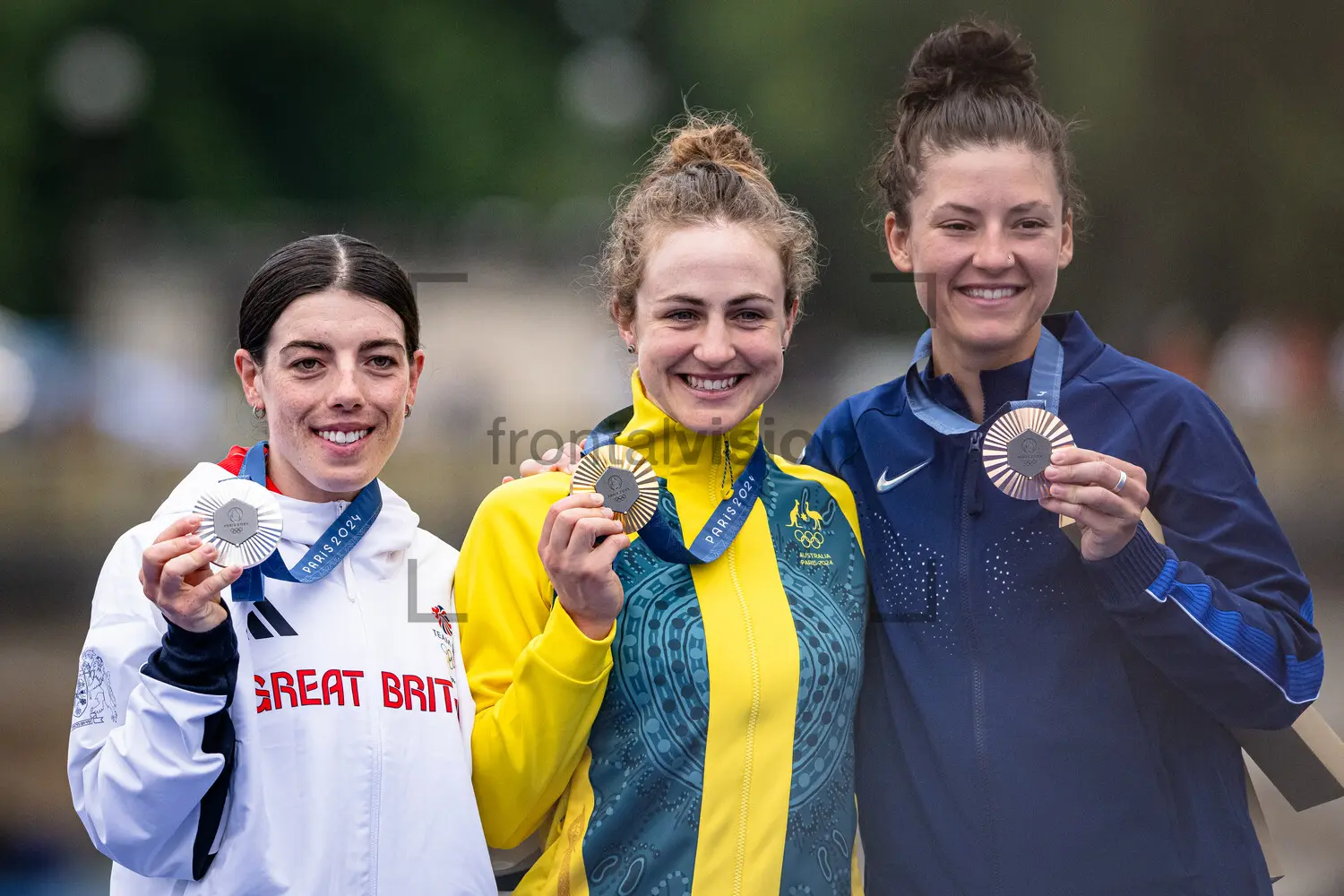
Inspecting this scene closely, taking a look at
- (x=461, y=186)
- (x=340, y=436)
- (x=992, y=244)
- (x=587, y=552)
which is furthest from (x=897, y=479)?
(x=461, y=186)

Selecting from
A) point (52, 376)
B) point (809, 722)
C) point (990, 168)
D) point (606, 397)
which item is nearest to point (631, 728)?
point (809, 722)

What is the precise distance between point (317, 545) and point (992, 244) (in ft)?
5.41

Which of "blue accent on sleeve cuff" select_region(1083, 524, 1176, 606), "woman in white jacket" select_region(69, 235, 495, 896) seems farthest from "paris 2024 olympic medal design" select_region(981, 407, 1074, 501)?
"woman in white jacket" select_region(69, 235, 495, 896)

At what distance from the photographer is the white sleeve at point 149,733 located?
2.47 meters

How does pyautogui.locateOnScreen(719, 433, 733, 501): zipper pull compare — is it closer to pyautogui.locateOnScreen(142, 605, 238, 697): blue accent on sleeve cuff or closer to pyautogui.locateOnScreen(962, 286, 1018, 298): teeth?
pyautogui.locateOnScreen(962, 286, 1018, 298): teeth

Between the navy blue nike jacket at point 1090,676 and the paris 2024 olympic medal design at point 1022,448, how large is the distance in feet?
0.75

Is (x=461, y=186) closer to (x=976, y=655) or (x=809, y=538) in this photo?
(x=809, y=538)

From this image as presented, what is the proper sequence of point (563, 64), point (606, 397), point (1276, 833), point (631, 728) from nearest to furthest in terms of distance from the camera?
point (631, 728)
point (1276, 833)
point (606, 397)
point (563, 64)

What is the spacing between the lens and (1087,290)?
42.3 ft

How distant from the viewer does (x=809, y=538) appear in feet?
10.1

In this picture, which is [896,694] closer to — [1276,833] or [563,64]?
[1276,833]

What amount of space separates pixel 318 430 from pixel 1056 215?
1768mm

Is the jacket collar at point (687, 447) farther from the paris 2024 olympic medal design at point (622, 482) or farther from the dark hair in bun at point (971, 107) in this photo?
the dark hair in bun at point (971, 107)

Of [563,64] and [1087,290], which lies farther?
[563,64]
